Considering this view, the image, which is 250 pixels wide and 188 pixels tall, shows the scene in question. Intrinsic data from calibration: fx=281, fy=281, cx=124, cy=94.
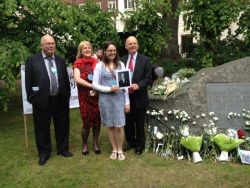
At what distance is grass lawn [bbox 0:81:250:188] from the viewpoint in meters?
3.63

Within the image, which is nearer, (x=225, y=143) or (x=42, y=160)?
(x=225, y=143)

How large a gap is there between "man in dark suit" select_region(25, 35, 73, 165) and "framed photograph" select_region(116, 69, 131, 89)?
86 centimetres

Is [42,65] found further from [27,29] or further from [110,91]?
[27,29]

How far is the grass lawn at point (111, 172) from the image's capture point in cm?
363

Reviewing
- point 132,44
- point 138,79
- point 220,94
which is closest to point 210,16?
point 220,94

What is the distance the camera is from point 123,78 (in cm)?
392

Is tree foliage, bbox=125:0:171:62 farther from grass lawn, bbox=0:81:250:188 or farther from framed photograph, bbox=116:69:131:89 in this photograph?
framed photograph, bbox=116:69:131:89

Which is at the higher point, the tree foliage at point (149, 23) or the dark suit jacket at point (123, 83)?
the tree foliage at point (149, 23)

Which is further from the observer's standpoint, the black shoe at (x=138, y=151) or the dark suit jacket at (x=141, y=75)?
the black shoe at (x=138, y=151)

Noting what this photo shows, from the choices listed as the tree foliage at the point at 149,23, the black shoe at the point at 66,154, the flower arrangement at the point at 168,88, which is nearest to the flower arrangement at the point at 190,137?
the flower arrangement at the point at 168,88

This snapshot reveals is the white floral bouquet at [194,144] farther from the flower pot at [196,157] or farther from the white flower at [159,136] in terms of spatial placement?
the white flower at [159,136]

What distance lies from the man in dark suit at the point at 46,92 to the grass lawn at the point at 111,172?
32 cm

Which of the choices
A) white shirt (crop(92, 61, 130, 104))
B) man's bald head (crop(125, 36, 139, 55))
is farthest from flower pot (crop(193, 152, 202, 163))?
man's bald head (crop(125, 36, 139, 55))

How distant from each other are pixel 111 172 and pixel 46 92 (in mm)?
1457
